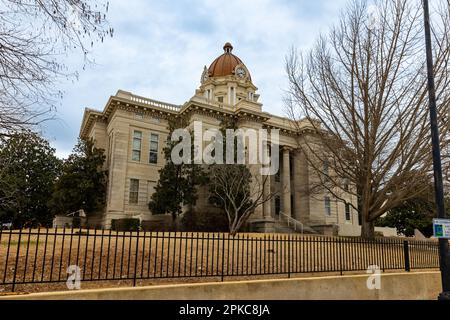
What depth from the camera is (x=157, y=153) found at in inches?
1265

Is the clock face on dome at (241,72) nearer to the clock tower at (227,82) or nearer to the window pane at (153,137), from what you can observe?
the clock tower at (227,82)

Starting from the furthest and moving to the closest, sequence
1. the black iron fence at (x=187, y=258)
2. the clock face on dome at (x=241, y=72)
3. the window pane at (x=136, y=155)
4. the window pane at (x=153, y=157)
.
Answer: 1. the clock face on dome at (x=241, y=72)
2. the window pane at (x=153, y=157)
3. the window pane at (x=136, y=155)
4. the black iron fence at (x=187, y=258)

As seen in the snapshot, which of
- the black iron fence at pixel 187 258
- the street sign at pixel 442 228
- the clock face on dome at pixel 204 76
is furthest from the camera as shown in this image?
the clock face on dome at pixel 204 76

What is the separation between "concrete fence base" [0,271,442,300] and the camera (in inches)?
267

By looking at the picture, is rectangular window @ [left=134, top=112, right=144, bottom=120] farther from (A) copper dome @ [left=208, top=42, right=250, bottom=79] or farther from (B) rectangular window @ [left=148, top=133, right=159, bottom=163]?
(A) copper dome @ [left=208, top=42, right=250, bottom=79]

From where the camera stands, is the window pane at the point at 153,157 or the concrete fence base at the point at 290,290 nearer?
the concrete fence base at the point at 290,290

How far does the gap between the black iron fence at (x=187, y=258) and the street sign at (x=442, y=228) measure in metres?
2.92

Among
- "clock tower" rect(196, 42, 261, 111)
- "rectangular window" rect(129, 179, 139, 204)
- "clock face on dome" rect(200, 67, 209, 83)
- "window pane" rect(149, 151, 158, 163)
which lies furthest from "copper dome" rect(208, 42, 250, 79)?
"rectangular window" rect(129, 179, 139, 204)

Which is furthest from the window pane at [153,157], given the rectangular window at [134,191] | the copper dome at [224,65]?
the copper dome at [224,65]

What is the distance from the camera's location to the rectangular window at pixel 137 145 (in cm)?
3106

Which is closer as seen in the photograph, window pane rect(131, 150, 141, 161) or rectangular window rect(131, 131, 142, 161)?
window pane rect(131, 150, 141, 161)

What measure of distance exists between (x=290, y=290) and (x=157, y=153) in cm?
2498
